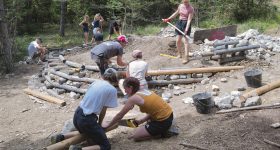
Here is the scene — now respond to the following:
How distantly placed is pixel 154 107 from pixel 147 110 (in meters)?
0.11

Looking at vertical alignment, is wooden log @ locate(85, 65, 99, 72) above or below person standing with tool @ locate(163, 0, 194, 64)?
below

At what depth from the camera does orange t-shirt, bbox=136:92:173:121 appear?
5391mm

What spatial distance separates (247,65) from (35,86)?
5.59 metres

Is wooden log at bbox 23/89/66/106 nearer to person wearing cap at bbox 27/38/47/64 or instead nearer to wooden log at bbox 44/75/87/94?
wooden log at bbox 44/75/87/94

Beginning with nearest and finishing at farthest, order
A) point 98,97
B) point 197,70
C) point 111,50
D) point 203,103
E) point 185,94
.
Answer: point 98,97, point 203,103, point 111,50, point 185,94, point 197,70

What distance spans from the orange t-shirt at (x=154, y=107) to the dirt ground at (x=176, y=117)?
1.32 ft

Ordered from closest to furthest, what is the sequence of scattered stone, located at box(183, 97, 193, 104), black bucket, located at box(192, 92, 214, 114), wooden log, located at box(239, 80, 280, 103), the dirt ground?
the dirt ground, black bucket, located at box(192, 92, 214, 114), wooden log, located at box(239, 80, 280, 103), scattered stone, located at box(183, 97, 193, 104)

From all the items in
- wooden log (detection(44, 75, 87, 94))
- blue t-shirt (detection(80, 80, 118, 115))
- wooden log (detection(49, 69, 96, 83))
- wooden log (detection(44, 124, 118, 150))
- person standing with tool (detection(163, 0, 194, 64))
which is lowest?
wooden log (detection(44, 75, 87, 94))

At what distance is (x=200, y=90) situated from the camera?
8328mm

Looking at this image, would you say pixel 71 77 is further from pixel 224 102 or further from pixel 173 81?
pixel 224 102

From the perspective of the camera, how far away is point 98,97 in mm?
5129

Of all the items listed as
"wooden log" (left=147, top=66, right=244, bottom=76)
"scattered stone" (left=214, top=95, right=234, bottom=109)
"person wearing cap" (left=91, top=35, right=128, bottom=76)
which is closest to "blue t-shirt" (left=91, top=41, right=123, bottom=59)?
"person wearing cap" (left=91, top=35, right=128, bottom=76)

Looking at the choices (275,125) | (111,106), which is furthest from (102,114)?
(275,125)

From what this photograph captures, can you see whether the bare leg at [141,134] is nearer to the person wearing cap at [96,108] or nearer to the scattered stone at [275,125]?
the person wearing cap at [96,108]
